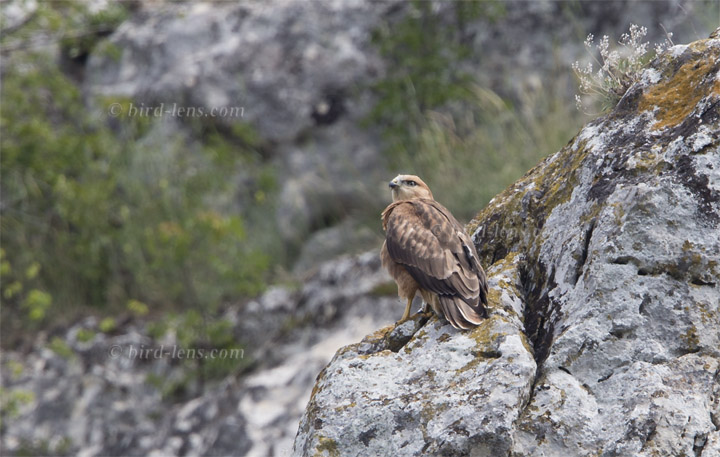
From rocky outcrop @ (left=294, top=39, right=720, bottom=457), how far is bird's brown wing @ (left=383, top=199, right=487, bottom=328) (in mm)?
89

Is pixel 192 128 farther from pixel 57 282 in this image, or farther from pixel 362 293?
pixel 362 293

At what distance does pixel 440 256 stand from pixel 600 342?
1.10 m

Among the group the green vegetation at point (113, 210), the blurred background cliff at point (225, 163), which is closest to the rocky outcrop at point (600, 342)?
the blurred background cliff at point (225, 163)

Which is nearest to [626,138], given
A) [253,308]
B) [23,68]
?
[253,308]

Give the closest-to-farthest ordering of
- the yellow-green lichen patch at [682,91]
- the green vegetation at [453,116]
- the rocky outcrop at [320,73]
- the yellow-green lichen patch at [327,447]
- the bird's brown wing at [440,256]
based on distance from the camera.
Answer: the yellow-green lichen patch at [327,447] → the yellow-green lichen patch at [682,91] → the bird's brown wing at [440,256] → the green vegetation at [453,116] → the rocky outcrop at [320,73]

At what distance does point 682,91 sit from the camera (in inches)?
144

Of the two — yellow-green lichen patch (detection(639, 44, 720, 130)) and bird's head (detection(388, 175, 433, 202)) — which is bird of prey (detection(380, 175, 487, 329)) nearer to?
bird's head (detection(388, 175, 433, 202))

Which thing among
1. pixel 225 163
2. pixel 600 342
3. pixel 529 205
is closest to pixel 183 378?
pixel 225 163

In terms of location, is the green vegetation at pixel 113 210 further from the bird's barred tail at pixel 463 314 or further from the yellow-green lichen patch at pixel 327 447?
the yellow-green lichen patch at pixel 327 447

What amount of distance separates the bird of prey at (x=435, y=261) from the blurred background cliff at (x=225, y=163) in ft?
9.09

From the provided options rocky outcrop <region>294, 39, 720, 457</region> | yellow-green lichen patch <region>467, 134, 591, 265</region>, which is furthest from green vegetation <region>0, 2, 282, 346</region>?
rocky outcrop <region>294, 39, 720, 457</region>

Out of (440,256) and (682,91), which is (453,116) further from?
(682,91)

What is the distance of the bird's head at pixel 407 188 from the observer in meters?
5.63

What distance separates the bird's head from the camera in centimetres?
563
